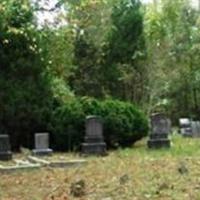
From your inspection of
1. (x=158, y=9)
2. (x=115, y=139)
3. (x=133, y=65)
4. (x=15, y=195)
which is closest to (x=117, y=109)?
Result: (x=115, y=139)

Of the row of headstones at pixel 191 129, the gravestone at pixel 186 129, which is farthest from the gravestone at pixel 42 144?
the gravestone at pixel 186 129

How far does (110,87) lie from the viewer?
108 feet

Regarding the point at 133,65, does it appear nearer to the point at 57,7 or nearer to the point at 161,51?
the point at 161,51

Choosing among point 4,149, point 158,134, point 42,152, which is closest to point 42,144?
point 42,152

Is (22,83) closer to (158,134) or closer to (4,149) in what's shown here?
(4,149)

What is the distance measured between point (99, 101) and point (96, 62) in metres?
10.4

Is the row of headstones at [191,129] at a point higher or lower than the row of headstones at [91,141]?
higher

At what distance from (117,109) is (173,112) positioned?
21753 mm

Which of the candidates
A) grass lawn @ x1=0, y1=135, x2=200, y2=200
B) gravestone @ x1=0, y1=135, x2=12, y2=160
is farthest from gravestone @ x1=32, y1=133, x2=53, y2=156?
grass lawn @ x1=0, y1=135, x2=200, y2=200

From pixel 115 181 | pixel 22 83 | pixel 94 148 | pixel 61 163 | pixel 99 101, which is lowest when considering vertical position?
pixel 115 181

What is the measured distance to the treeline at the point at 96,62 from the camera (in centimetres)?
2086

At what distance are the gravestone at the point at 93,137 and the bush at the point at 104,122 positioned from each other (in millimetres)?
1042

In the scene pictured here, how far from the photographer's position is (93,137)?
63.1 ft

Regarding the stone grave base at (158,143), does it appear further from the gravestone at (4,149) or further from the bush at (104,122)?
the gravestone at (4,149)
